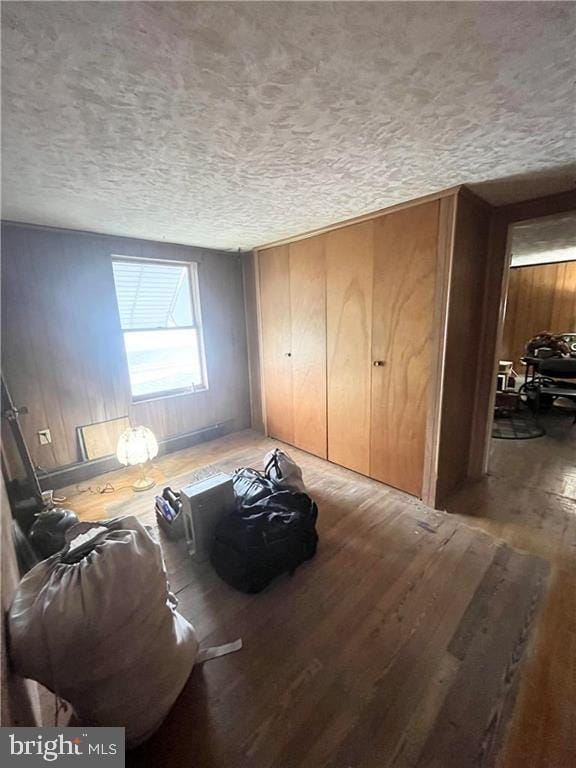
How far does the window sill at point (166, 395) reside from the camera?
326 cm

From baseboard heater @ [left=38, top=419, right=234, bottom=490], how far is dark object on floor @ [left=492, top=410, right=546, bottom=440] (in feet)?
11.1

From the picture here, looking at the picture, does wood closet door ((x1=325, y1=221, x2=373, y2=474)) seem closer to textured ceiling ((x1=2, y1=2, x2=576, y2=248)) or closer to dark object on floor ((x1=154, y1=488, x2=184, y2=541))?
textured ceiling ((x1=2, y1=2, x2=576, y2=248))

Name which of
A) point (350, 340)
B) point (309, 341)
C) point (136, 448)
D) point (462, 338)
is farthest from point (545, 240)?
point (136, 448)

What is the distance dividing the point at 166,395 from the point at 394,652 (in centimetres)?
294

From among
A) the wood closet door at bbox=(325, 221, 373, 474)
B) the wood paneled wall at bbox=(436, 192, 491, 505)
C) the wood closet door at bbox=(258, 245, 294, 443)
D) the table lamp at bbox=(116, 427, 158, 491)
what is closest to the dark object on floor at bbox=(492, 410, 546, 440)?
the wood paneled wall at bbox=(436, 192, 491, 505)

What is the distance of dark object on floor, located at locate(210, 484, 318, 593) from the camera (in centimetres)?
168

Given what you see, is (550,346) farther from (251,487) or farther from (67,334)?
(67,334)

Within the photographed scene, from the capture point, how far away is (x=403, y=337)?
234cm

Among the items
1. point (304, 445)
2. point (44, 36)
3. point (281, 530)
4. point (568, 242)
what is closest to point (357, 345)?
point (304, 445)

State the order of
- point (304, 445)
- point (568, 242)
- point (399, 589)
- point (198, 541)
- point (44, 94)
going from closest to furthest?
point (44, 94) < point (399, 589) < point (198, 541) < point (304, 445) < point (568, 242)

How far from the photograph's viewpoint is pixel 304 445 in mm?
3430

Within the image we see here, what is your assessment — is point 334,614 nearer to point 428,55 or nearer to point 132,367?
point 428,55

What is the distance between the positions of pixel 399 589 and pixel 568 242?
14.6ft

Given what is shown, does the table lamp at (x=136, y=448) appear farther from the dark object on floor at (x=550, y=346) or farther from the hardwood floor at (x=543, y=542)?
the dark object on floor at (x=550, y=346)
